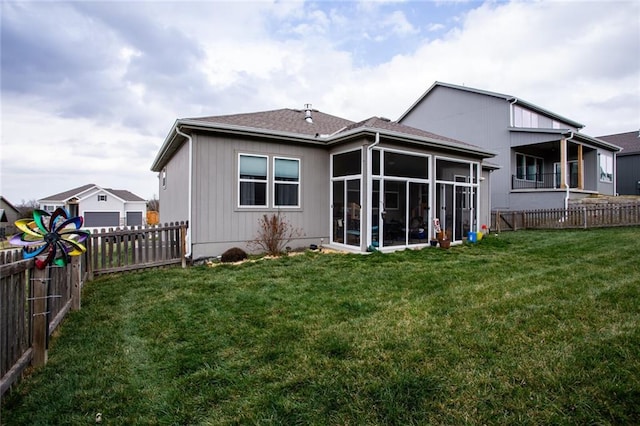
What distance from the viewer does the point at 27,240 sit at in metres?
2.66

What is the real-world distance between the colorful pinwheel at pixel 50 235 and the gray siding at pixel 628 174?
3030 centimetres

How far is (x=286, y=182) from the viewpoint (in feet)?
29.0

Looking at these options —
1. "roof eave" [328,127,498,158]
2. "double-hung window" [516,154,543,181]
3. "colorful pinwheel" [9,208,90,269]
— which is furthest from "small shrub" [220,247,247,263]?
"double-hung window" [516,154,543,181]

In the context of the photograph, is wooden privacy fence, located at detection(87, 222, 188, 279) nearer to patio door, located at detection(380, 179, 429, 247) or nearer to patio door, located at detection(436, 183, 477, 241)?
patio door, located at detection(380, 179, 429, 247)

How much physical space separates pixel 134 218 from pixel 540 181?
37760mm

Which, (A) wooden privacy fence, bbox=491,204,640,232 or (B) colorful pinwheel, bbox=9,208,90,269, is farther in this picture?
(A) wooden privacy fence, bbox=491,204,640,232

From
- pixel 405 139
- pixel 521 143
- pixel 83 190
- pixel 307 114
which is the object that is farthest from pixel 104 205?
pixel 521 143

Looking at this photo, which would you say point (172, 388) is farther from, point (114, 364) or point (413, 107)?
point (413, 107)

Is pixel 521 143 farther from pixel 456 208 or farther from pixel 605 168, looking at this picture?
pixel 456 208

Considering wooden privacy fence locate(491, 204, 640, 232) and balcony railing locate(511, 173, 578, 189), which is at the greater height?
balcony railing locate(511, 173, 578, 189)

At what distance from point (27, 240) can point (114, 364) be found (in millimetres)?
1287

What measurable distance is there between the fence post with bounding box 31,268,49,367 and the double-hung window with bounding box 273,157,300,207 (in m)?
6.07

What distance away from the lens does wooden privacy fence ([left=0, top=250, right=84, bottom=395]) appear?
235 cm

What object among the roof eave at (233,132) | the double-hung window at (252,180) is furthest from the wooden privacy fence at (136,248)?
the roof eave at (233,132)
